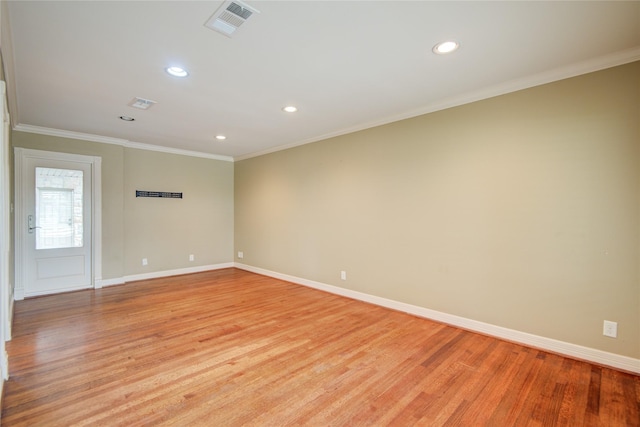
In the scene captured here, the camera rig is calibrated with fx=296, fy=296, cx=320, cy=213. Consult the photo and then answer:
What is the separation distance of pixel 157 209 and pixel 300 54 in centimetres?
465

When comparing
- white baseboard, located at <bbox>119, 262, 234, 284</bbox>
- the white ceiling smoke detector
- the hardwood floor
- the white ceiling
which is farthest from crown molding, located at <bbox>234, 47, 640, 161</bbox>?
white baseboard, located at <bbox>119, 262, 234, 284</bbox>

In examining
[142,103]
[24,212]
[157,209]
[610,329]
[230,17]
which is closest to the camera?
[230,17]

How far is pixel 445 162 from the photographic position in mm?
3451

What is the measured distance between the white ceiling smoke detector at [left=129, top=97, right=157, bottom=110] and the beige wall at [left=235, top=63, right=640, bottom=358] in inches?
99.8

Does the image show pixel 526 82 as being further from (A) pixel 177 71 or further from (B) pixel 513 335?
(A) pixel 177 71

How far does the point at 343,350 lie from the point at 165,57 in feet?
9.74

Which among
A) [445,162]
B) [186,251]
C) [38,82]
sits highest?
[38,82]

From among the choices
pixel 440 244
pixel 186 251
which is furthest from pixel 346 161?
pixel 186 251

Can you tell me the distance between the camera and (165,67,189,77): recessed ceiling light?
8.57 ft

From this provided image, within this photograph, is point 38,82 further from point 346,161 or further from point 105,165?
point 346,161

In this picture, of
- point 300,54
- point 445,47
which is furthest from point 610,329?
point 300,54

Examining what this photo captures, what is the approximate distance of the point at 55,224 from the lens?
180 inches

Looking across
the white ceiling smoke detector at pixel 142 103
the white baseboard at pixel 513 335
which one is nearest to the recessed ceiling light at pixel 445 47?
the white baseboard at pixel 513 335

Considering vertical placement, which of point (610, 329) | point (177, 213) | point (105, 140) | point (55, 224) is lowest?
point (610, 329)
